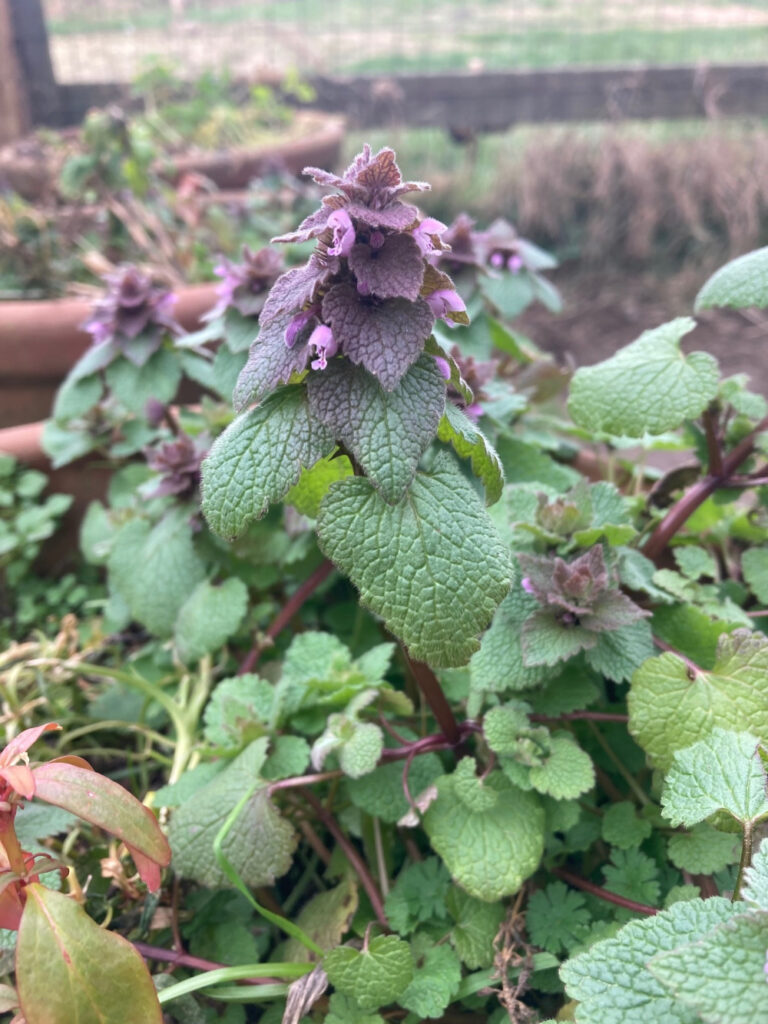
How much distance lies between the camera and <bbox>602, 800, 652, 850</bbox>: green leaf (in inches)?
29.1

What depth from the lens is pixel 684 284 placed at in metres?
3.04

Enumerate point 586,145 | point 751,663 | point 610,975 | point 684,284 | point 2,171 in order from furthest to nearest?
point 586,145 → point 684,284 → point 2,171 → point 751,663 → point 610,975

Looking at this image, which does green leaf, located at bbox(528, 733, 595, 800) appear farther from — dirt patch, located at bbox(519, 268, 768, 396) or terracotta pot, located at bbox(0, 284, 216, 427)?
dirt patch, located at bbox(519, 268, 768, 396)

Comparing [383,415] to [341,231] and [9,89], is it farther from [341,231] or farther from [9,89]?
[9,89]

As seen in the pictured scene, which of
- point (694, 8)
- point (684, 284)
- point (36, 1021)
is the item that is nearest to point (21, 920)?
point (36, 1021)

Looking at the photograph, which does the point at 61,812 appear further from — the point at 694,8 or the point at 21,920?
the point at 694,8

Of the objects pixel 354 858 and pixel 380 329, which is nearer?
pixel 380 329

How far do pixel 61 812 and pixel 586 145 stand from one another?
3.32m

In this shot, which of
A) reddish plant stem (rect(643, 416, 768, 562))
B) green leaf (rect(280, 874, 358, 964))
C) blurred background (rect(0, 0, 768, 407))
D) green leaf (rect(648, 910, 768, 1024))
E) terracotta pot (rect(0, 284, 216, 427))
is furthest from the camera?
blurred background (rect(0, 0, 768, 407))

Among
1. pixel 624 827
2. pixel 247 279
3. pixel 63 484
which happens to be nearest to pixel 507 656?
pixel 624 827

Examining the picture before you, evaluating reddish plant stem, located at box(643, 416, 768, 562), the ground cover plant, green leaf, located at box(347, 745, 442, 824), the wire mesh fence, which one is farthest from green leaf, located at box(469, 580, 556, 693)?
the wire mesh fence

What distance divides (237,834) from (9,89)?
11.3 ft

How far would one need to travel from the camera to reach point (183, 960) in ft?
2.39

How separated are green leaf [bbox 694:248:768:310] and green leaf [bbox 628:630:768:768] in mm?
326
